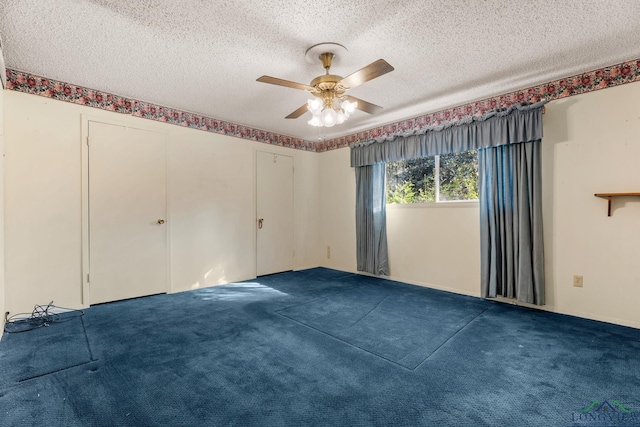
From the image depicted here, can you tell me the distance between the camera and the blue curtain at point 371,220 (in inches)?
180

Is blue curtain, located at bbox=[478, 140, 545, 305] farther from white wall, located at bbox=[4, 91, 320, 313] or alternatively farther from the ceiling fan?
white wall, located at bbox=[4, 91, 320, 313]

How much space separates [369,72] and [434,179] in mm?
2430

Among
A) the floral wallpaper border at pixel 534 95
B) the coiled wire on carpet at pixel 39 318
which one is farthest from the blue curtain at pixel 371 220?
the coiled wire on carpet at pixel 39 318

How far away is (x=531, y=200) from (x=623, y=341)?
1.43m

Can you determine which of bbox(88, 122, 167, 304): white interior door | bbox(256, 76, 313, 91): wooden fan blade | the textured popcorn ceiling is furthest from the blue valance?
bbox(88, 122, 167, 304): white interior door

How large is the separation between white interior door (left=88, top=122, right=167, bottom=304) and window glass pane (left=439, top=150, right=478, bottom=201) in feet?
12.3

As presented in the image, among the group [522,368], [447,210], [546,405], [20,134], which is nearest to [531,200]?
[447,210]

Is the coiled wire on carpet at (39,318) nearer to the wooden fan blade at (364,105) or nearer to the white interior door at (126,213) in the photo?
the white interior door at (126,213)

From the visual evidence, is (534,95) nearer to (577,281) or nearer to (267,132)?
(577,281)

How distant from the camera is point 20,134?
2.92 m

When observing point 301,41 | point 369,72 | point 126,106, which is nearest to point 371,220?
point 369,72

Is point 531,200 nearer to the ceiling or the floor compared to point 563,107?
nearer to the floor

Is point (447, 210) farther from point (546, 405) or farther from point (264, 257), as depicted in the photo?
point (264, 257)

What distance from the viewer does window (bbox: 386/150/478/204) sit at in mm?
3820
